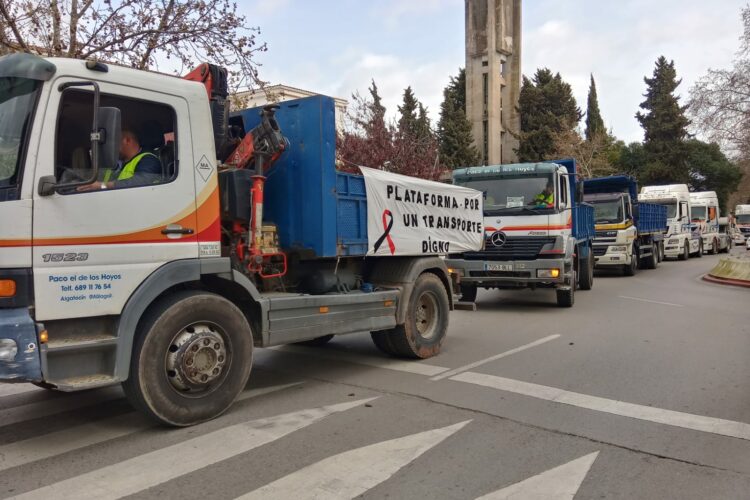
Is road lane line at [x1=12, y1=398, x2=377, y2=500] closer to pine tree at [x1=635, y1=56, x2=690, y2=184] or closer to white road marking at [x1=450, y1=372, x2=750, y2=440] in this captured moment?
white road marking at [x1=450, y1=372, x2=750, y2=440]

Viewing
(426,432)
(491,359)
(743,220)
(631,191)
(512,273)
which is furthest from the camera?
(743,220)

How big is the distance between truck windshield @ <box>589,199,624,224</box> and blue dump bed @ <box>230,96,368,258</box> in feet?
47.2

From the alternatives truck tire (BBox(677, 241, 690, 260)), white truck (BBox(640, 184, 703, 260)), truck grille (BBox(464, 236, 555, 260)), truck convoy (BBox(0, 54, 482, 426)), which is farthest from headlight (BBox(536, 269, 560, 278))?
truck tire (BBox(677, 241, 690, 260))

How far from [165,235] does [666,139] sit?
5461cm

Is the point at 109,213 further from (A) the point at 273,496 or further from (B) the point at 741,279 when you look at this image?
(B) the point at 741,279

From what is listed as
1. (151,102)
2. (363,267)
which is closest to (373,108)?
(363,267)

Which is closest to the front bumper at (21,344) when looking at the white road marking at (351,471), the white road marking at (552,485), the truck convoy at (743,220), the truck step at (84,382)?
the truck step at (84,382)

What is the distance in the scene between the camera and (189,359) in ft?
15.3

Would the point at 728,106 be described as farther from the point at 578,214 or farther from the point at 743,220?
the point at 743,220

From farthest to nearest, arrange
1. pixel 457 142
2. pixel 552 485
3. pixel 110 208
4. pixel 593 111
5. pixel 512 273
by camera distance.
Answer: pixel 593 111 < pixel 457 142 < pixel 512 273 < pixel 110 208 < pixel 552 485

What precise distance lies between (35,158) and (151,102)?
40.4 inches

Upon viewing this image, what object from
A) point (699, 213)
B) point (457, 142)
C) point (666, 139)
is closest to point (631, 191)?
point (699, 213)

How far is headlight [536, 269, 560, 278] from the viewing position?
1111cm

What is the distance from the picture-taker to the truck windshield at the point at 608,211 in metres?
18.2
